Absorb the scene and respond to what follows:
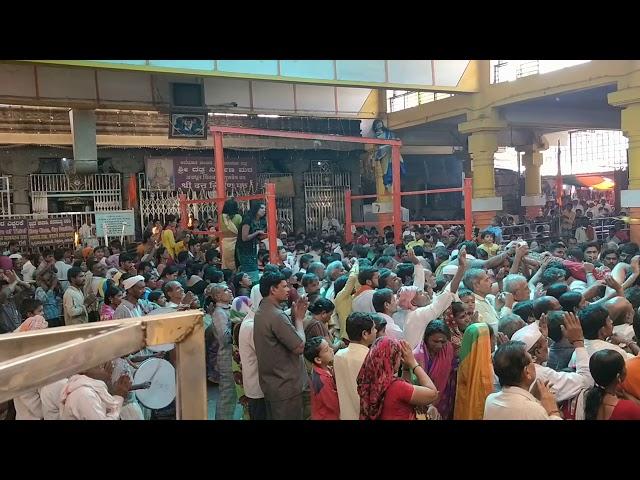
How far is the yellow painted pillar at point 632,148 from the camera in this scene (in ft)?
32.0

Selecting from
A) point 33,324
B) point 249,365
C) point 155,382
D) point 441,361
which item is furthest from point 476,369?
point 33,324

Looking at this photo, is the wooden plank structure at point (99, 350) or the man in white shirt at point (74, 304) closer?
the wooden plank structure at point (99, 350)

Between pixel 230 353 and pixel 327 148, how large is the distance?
453 inches

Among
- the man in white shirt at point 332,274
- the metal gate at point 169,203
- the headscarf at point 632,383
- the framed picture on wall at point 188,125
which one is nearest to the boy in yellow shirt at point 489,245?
the man in white shirt at point 332,274

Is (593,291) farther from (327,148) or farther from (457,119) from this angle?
(327,148)

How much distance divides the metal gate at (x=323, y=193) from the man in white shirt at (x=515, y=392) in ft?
41.9

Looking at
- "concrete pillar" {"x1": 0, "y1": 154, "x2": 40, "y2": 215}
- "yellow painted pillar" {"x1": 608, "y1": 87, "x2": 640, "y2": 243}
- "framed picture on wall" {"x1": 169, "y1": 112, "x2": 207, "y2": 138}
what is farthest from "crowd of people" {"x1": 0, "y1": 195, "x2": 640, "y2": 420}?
"concrete pillar" {"x1": 0, "y1": 154, "x2": 40, "y2": 215}

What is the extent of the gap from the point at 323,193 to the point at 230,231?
29.0 ft

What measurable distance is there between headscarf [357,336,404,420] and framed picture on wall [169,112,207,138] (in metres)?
9.56

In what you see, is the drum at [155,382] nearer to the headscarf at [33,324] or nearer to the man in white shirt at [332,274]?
the headscarf at [33,324]

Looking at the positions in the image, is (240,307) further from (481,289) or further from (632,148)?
(632,148)

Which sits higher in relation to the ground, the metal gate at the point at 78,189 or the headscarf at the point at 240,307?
the metal gate at the point at 78,189

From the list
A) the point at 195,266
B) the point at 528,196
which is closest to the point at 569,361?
the point at 195,266

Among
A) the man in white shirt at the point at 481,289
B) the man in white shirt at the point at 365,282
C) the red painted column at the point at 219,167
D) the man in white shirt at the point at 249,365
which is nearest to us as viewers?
the man in white shirt at the point at 249,365
